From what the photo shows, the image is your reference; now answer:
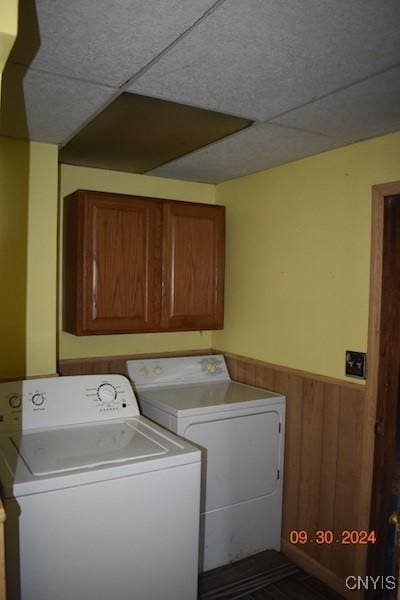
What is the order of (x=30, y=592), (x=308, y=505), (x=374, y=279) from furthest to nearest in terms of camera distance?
(x=308, y=505) → (x=374, y=279) → (x=30, y=592)

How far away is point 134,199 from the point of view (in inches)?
102

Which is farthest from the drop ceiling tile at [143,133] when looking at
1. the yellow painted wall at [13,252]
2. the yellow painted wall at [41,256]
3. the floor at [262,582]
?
the floor at [262,582]

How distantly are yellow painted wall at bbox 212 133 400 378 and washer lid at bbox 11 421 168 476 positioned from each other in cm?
102

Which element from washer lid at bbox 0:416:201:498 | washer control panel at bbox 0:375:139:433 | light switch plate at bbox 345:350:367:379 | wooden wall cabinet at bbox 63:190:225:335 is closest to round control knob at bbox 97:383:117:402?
washer control panel at bbox 0:375:139:433

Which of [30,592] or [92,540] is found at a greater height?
[92,540]

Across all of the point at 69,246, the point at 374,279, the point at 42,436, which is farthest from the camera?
the point at 69,246

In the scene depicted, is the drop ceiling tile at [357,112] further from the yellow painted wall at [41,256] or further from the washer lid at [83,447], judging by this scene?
the washer lid at [83,447]

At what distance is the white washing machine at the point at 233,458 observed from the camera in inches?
92.5

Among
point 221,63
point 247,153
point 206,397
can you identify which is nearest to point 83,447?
point 206,397

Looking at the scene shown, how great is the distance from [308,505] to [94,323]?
150 centimetres

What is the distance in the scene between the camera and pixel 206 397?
2.56 metres

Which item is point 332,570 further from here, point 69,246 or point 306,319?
point 69,246

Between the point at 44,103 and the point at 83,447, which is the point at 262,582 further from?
the point at 44,103

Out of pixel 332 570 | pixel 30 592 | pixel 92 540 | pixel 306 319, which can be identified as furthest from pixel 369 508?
pixel 30 592
